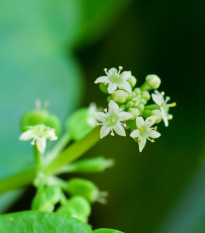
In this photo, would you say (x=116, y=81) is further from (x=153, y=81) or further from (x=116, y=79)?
(x=153, y=81)

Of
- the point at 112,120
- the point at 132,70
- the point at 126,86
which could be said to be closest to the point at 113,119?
the point at 112,120

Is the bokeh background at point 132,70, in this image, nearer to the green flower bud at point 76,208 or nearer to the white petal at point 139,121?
the green flower bud at point 76,208

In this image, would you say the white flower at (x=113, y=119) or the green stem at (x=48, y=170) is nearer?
the white flower at (x=113, y=119)

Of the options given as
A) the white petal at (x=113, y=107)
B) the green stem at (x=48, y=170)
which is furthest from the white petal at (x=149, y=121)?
the green stem at (x=48, y=170)

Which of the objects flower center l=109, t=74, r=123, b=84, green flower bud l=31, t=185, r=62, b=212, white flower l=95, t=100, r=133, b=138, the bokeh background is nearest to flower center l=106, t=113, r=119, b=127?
white flower l=95, t=100, r=133, b=138

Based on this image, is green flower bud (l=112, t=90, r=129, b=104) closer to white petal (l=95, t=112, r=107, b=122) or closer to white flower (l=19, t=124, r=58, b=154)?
white petal (l=95, t=112, r=107, b=122)

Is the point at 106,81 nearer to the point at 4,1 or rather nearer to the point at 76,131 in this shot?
the point at 76,131

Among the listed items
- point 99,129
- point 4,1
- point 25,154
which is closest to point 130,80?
point 99,129
